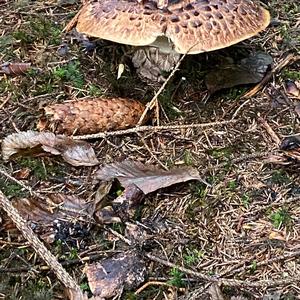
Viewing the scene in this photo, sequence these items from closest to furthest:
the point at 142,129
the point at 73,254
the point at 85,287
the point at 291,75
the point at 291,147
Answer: the point at 85,287, the point at 73,254, the point at 291,147, the point at 142,129, the point at 291,75

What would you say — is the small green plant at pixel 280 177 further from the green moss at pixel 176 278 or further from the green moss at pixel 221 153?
the green moss at pixel 176 278

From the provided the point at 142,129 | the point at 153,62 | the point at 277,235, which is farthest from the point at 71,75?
the point at 277,235

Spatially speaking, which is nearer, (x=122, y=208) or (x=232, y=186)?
(x=122, y=208)

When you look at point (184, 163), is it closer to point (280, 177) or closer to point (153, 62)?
point (280, 177)

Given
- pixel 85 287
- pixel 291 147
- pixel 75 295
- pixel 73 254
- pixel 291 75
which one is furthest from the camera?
pixel 291 75

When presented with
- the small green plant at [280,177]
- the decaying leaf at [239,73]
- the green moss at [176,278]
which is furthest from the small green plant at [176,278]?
the decaying leaf at [239,73]

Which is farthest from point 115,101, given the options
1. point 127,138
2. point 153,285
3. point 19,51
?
point 153,285

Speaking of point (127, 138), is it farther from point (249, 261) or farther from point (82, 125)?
point (249, 261)

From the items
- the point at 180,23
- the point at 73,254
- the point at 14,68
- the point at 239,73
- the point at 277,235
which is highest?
the point at 180,23
